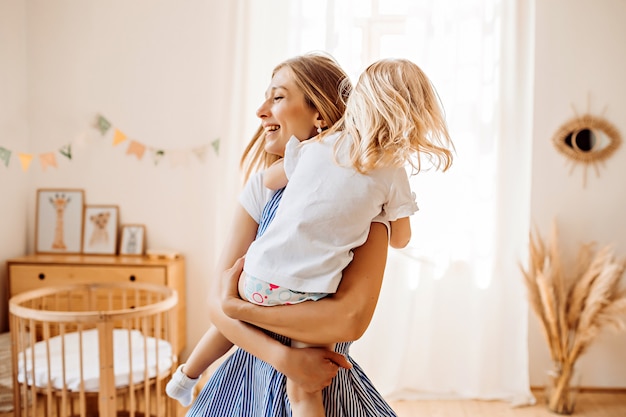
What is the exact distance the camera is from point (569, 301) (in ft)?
11.2

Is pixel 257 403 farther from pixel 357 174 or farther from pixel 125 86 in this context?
pixel 125 86

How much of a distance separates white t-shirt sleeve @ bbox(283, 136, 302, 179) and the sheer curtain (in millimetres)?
2406

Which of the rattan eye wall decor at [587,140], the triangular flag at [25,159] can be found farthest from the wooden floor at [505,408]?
the triangular flag at [25,159]

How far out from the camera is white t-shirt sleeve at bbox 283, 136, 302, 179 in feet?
3.76

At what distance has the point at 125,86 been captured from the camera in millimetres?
3738

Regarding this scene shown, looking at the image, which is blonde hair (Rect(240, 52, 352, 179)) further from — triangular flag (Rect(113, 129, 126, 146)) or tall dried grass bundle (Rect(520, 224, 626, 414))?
triangular flag (Rect(113, 129, 126, 146))

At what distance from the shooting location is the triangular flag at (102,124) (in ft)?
12.3

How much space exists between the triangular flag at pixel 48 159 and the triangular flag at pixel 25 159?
0.06 m

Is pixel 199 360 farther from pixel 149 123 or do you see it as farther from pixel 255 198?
pixel 149 123

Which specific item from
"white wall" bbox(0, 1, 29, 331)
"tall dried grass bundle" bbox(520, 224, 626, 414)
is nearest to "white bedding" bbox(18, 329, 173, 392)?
"white wall" bbox(0, 1, 29, 331)

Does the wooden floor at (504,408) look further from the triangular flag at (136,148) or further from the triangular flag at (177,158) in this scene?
the triangular flag at (136,148)

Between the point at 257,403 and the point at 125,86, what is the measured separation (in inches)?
117

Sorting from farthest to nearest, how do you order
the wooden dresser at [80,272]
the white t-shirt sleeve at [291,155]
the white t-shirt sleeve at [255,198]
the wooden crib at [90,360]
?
1. the wooden dresser at [80,272]
2. the wooden crib at [90,360]
3. the white t-shirt sleeve at [255,198]
4. the white t-shirt sleeve at [291,155]

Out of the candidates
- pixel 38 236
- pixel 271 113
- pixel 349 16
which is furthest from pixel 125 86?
pixel 271 113
